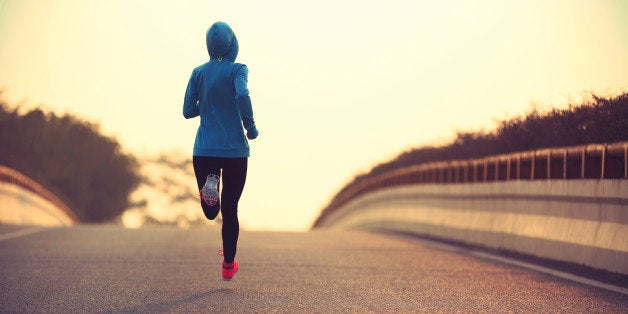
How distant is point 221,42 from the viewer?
8.94 metres

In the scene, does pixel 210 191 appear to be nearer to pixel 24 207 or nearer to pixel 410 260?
pixel 410 260

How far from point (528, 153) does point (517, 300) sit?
501cm

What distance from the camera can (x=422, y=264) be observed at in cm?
1140

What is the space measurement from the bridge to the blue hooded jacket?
1.22 m

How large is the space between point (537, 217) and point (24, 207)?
16.5m

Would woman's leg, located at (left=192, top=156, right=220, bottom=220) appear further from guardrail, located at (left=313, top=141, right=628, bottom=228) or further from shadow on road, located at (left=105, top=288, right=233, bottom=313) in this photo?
guardrail, located at (left=313, top=141, right=628, bottom=228)

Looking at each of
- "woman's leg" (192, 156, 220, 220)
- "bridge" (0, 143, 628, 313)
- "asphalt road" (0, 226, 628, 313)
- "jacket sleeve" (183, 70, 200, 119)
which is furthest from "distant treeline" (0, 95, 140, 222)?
"woman's leg" (192, 156, 220, 220)

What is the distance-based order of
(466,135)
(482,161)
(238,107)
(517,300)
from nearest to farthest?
1. (517,300)
2. (238,107)
3. (482,161)
4. (466,135)

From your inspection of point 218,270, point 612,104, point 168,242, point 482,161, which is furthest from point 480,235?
point 218,270

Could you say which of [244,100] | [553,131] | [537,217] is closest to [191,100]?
[244,100]

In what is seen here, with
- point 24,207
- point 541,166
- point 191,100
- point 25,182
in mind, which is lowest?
point 24,207

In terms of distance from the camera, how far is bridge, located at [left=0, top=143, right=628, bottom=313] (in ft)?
25.8

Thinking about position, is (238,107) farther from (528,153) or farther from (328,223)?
(328,223)

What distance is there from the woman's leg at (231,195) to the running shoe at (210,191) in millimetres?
250
